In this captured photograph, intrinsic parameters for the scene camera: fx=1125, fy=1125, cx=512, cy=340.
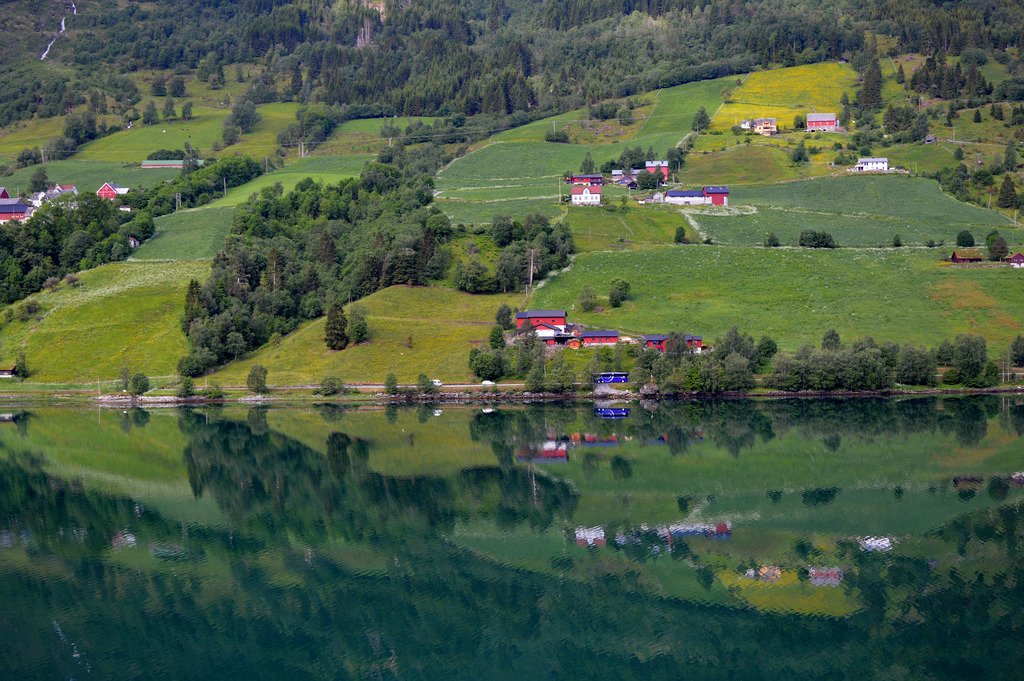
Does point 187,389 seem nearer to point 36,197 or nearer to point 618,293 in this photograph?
point 618,293

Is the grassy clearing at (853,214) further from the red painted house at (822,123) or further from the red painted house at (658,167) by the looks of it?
the red painted house at (822,123)

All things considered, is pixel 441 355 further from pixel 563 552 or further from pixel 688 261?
pixel 563 552

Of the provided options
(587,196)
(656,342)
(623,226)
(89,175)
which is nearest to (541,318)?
(656,342)

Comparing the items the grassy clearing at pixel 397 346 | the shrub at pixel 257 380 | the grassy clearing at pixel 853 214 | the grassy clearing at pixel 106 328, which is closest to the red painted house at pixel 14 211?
the grassy clearing at pixel 106 328

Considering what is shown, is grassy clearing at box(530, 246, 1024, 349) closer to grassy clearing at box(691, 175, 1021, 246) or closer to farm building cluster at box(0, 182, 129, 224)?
grassy clearing at box(691, 175, 1021, 246)

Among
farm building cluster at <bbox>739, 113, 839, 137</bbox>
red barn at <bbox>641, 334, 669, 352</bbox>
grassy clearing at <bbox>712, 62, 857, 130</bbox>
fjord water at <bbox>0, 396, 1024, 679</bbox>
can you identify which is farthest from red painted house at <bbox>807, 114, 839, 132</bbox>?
fjord water at <bbox>0, 396, 1024, 679</bbox>

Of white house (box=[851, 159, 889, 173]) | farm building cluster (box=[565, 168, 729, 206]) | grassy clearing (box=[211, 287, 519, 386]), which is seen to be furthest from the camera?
white house (box=[851, 159, 889, 173])
